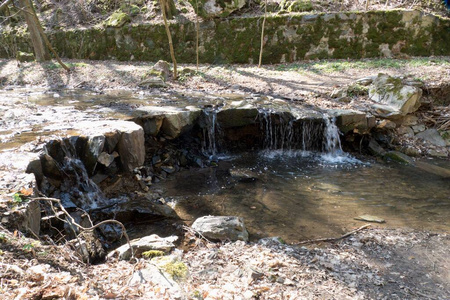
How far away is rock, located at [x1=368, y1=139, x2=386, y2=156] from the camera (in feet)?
26.4

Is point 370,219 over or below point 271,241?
below

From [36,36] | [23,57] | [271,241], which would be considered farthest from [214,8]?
[271,241]

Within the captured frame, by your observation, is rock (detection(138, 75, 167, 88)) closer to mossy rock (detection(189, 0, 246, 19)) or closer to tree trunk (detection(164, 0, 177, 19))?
mossy rock (detection(189, 0, 246, 19))

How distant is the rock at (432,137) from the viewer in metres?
8.49

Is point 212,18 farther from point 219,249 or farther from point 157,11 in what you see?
point 219,249

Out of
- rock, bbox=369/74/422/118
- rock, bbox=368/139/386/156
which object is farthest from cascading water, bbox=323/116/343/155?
rock, bbox=369/74/422/118

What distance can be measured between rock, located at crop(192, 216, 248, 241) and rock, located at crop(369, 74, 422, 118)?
597 centimetres

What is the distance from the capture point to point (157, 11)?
1653 cm

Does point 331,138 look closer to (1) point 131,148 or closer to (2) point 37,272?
(1) point 131,148

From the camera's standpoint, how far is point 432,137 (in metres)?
8.62

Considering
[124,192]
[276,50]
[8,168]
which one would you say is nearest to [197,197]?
[124,192]

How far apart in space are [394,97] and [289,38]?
6.83m

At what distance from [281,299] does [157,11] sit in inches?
647

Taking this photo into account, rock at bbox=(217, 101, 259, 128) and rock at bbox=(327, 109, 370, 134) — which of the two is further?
rock at bbox=(327, 109, 370, 134)
